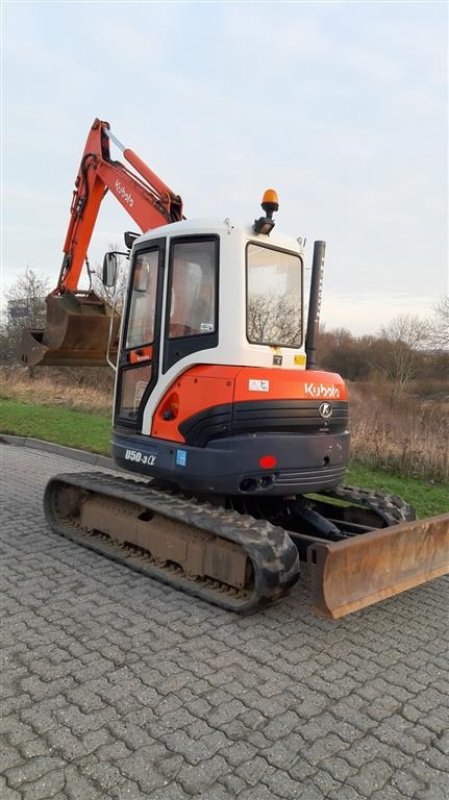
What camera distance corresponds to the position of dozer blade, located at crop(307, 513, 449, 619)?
140 inches

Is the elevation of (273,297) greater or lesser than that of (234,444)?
greater

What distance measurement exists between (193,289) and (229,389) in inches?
36.5

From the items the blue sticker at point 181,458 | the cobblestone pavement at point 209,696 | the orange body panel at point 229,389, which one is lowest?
the cobblestone pavement at point 209,696

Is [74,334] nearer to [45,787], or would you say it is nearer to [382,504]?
[382,504]

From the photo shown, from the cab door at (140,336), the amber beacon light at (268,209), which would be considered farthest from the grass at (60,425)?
the amber beacon light at (268,209)

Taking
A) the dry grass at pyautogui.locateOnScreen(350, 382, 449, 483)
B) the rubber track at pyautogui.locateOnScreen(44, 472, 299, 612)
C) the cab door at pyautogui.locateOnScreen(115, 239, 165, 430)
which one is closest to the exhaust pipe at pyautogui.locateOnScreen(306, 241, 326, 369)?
the cab door at pyautogui.locateOnScreen(115, 239, 165, 430)

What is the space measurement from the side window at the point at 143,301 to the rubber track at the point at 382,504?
2.24 meters

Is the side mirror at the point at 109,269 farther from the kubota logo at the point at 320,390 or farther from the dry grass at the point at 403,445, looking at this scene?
the dry grass at the point at 403,445

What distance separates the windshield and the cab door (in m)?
0.80

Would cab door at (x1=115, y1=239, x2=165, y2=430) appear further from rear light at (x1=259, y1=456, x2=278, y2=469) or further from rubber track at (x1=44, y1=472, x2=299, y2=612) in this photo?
rear light at (x1=259, y1=456, x2=278, y2=469)

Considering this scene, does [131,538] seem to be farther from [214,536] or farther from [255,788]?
[255,788]

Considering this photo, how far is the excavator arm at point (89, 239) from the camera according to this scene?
5937 mm

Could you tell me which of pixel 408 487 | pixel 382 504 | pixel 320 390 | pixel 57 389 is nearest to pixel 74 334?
pixel 320 390

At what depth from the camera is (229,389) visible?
4238 mm
